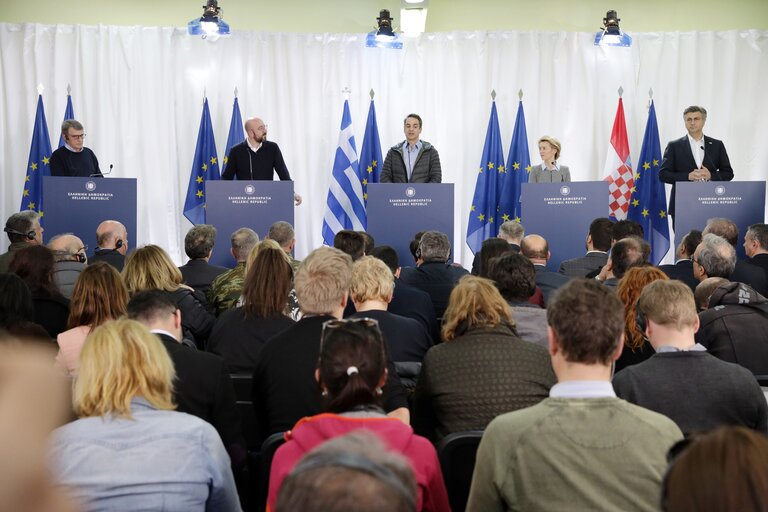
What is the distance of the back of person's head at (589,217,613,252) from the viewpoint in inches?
254

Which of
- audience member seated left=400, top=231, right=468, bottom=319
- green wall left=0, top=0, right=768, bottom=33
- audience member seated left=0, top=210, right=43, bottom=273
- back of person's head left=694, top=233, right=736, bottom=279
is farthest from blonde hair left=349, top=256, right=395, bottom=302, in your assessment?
green wall left=0, top=0, right=768, bottom=33

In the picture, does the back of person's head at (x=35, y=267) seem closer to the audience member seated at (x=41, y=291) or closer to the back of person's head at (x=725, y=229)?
the audience member seated at (x=41, y=291)

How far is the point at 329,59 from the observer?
10.4 meters

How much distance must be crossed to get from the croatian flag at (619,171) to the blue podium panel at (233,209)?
3882 mm

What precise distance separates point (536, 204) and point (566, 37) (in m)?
3.48

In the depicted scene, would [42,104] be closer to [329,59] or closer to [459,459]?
[329,59]

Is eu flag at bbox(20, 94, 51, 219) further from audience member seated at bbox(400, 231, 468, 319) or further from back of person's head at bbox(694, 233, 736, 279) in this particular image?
back of person's head at bbox(694, 233, 736, 279)

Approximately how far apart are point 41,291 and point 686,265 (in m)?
3.96

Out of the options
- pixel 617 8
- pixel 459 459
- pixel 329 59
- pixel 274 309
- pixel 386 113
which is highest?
pixel 617 8

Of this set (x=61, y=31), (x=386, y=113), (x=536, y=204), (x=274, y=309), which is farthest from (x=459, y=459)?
(x=61, y=31)

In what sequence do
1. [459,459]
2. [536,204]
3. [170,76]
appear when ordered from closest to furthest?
[459,459], [536,204], [170,76]

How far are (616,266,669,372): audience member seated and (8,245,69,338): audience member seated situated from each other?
9.06 feet

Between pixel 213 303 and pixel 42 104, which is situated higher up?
pixel 42 104

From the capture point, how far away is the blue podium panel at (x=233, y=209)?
746cm
